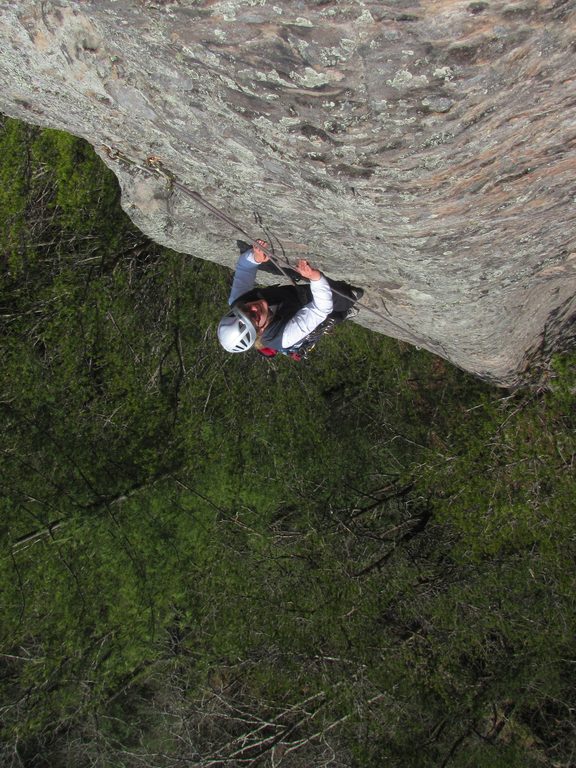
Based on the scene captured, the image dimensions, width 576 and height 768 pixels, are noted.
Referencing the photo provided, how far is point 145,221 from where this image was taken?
9.78ft

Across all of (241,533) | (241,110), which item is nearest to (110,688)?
(241,533)

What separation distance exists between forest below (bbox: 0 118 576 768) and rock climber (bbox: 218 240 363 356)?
2.74 feet

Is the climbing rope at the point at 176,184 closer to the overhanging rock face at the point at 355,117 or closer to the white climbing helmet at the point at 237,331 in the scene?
the overhanging rock face at the point at 355,117

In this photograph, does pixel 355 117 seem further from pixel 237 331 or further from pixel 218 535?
pixel 218 535

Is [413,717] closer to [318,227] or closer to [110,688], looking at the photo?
[110,688]

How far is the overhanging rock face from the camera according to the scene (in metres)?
1.14

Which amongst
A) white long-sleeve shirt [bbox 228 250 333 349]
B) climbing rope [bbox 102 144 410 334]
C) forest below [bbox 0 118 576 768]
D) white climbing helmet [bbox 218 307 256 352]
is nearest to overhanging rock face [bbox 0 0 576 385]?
climbing rope [bbox 102 144 410 334]

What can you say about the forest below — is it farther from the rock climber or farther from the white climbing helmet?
the white climbing helmet

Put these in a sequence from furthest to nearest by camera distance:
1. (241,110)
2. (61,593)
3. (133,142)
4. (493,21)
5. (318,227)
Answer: (61,593) → (133,142) → (318,227) → (241,110) → (493,21)

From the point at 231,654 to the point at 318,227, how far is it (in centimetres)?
279

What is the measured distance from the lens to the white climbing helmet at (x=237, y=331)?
2.69m

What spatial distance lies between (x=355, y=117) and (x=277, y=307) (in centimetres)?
167

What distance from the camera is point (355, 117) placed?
1.31 meters

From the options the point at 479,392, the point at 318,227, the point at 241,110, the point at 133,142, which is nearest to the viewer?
the point at 241,110
